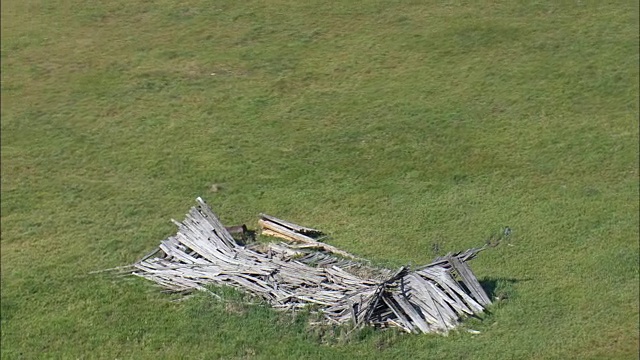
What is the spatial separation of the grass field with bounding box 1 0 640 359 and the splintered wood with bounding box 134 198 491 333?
35 cm

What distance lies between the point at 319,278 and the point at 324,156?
731cm

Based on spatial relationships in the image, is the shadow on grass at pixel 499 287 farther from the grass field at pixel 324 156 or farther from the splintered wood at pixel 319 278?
the splintered wood at pixel 319 278

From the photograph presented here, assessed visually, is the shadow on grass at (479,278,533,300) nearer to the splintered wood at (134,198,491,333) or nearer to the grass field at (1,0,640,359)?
the grass field at (1,0,640,359)

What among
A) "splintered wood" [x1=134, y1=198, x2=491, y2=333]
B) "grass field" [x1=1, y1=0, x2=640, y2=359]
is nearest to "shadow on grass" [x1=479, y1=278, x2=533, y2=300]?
"grass field" [x1=1, y1=0, x2=640, y2=359]

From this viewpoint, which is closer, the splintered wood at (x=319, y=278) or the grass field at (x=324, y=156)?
the splintered wood at (x=319, y=278)

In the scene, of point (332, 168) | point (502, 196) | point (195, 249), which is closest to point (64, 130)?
point (332, 168)

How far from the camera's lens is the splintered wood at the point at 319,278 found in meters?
15.1

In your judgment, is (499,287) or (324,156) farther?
(324,156)

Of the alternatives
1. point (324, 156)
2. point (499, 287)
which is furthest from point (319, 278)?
Result: point (324, 156)

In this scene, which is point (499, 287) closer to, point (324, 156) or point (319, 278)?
point (319, 278)

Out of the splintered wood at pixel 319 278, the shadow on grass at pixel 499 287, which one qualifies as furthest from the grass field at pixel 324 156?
the splintered wood at pixel 319 278

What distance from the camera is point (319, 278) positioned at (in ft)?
52.8

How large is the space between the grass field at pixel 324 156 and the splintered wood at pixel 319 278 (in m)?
0.35

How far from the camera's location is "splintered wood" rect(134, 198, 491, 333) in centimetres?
1506
